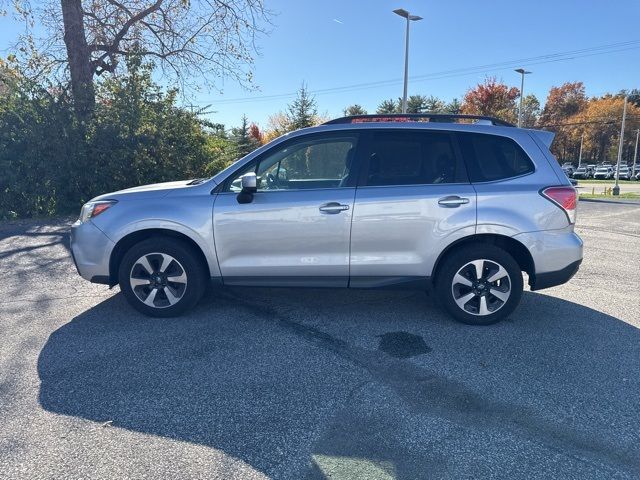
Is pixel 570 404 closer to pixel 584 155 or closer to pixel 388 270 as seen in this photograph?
pixel 388 270

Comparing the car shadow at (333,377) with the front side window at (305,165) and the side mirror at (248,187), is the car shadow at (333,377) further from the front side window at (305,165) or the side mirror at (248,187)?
the front side window at (305,165)

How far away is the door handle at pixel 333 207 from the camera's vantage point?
4305 mm

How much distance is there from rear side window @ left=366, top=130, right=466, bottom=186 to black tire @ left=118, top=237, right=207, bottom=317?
1850 millimetres

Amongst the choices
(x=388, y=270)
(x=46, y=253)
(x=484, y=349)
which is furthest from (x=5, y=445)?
(x=46, y=253)

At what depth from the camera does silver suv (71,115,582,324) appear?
14.1ft

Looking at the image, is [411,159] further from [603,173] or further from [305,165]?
[603,173]

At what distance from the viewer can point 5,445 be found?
8.74 feet

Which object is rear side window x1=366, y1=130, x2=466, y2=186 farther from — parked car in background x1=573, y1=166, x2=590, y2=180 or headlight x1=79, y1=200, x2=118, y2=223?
parked car in background x1=573, y1=166, x2=590, y2=180

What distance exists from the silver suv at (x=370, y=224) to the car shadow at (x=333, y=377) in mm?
414

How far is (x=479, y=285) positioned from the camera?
A: 4.41 m

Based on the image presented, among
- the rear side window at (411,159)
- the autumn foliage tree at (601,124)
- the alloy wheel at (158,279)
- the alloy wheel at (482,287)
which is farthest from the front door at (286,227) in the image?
the autumn foliage tree at (601,124)

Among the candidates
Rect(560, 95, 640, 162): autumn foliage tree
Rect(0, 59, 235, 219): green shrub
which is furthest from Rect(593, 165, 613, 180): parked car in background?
Rect(0, 59, 235, 219): green shrub

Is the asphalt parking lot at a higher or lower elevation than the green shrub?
lower

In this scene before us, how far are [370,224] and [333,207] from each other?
0.37 m
